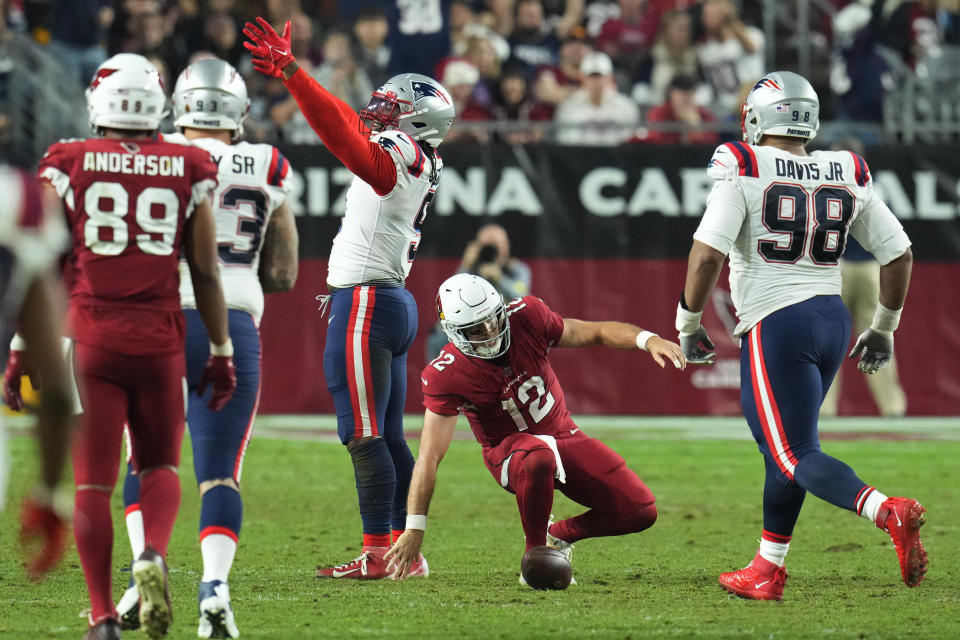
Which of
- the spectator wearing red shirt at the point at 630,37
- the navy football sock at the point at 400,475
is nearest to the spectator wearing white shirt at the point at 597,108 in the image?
the spectator wearing red shirt at the point at 630,37

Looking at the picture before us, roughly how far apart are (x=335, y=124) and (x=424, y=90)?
2.19ft

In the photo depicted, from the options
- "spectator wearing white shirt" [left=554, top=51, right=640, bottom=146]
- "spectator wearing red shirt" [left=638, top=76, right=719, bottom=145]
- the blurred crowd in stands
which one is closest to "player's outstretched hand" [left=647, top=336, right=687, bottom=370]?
the blurred crowd in stands

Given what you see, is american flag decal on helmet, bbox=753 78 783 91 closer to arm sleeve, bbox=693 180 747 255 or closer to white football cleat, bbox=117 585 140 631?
arm sleeve, bbox=693 180 747 255

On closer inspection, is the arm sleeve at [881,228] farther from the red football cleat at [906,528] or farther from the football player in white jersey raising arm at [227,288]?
the football player in white jersey raising arm at [227,288]

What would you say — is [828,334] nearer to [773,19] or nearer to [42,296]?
[42,296]

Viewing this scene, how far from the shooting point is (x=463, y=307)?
530 cm

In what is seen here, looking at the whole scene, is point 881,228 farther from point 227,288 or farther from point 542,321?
point 227,288

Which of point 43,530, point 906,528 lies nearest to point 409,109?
point 906,528

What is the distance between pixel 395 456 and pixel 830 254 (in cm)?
193

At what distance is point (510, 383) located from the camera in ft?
18.1

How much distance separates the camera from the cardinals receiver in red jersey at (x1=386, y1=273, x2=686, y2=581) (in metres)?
5.28

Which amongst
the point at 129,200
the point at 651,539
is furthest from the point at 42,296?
the point at 651,539

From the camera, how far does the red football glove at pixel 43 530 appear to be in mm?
2992

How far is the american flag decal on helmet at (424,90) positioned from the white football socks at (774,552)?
217 centimetres
